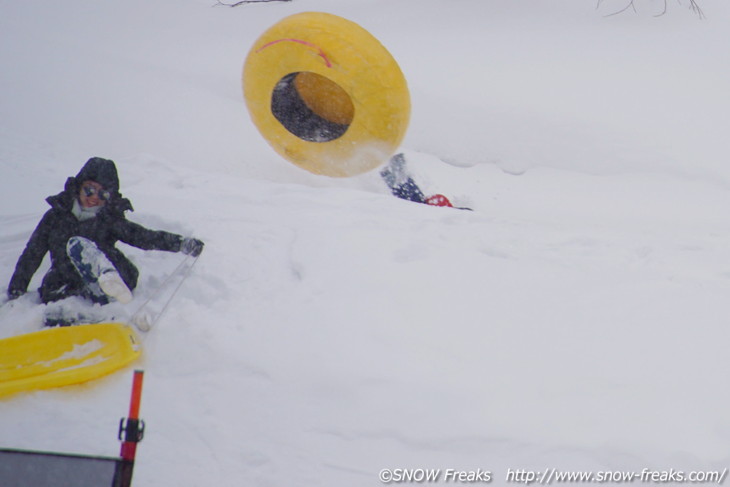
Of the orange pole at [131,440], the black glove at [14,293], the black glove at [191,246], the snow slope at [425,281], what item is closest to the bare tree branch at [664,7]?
the snow slope at [425,281]

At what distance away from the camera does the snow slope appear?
284 centimetres

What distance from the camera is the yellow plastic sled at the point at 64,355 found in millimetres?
3119

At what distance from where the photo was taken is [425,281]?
3.88 metres

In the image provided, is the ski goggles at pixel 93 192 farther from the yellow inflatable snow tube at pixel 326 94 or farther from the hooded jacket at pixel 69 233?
the yellow inflatable snow tube at pixel 326 94

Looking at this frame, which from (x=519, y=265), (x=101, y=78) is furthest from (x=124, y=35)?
(x=519, y=265)

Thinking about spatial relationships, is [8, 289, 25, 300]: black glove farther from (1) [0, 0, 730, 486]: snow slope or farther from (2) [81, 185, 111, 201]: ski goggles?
(2) [81, 185, 111, 201]: ski goggles

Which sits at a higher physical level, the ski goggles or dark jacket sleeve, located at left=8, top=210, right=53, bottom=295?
the ski goggles

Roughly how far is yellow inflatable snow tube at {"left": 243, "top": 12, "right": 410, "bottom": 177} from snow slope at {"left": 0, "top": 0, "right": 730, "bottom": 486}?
1.23ft

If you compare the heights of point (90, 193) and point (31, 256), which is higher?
point (90, 193)

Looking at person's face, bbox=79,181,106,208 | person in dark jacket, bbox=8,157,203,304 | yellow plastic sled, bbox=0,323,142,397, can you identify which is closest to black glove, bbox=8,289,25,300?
person in dark jacket, bbox=8,157,203,304

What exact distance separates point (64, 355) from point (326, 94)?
9.80 feet

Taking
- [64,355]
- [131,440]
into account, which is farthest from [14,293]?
[131,440]

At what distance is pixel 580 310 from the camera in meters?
3.61

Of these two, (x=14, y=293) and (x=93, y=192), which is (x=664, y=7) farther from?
(x=14, y=293)
